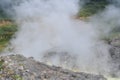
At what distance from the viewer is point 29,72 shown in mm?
27141

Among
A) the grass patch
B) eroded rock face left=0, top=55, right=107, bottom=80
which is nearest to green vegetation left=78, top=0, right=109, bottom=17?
the grass patch

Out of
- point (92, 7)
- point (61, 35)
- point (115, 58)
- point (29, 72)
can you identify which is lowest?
point (29, 72)

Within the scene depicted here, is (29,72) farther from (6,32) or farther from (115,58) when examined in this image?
(6,32)

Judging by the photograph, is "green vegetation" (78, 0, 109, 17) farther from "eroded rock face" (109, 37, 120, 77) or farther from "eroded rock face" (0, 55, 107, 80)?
"eroded rock face" (0, 55, 107, 80)

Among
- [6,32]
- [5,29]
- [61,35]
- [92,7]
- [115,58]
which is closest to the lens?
[115,58]

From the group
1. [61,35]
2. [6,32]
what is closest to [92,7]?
[6,32]

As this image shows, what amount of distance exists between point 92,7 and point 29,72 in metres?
47.7

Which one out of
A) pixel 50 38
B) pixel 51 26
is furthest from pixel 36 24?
pixel 50 38

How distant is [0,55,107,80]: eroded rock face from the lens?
26217mm

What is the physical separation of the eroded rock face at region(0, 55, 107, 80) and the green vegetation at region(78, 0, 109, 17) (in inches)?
1495

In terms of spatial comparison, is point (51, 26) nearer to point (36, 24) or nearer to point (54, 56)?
point (36, 24)

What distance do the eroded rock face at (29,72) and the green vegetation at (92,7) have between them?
38.0 meters

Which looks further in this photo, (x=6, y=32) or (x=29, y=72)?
(x=6, y=32)

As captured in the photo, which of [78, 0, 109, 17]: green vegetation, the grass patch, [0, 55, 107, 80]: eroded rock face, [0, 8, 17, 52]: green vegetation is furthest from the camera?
[78, 0, 109, 17]: green vegetation
